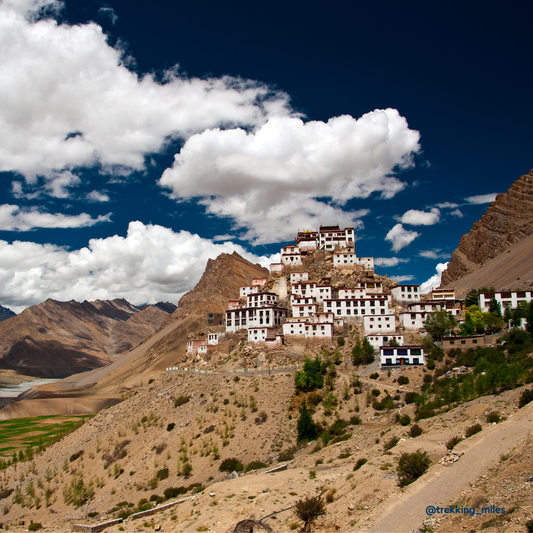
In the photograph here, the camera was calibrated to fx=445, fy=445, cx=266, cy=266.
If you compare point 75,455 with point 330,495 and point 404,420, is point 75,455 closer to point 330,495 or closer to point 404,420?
Result: point 404,420

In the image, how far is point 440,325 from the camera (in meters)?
65.1

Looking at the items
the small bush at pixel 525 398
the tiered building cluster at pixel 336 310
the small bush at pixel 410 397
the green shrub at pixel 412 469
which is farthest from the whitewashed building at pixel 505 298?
the green shrub at pixel 412 469

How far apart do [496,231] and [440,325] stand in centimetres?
11682

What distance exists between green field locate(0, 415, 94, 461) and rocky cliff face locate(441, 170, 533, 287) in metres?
132

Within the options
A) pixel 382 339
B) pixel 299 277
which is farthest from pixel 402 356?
pixel 299 277

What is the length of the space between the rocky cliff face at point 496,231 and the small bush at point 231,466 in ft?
428

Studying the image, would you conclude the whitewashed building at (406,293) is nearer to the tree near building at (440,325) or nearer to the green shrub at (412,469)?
the tree near building at (440,325)

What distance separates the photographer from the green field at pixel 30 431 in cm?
9412

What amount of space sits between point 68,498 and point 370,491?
4420 centimetres

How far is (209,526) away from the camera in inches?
995

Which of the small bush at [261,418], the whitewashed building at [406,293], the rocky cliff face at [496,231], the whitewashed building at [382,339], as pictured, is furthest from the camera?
the rocky cliff face at [496,231]

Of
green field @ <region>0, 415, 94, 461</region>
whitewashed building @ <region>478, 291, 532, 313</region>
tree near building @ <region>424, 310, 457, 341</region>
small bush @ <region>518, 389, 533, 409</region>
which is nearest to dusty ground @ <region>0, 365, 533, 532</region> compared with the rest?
small bush @ <region>518, 389, 533, 409</region>

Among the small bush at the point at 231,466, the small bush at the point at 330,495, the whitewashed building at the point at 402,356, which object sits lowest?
the small bush at the point at 231,466

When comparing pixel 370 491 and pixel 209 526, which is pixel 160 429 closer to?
pixel 209 526
